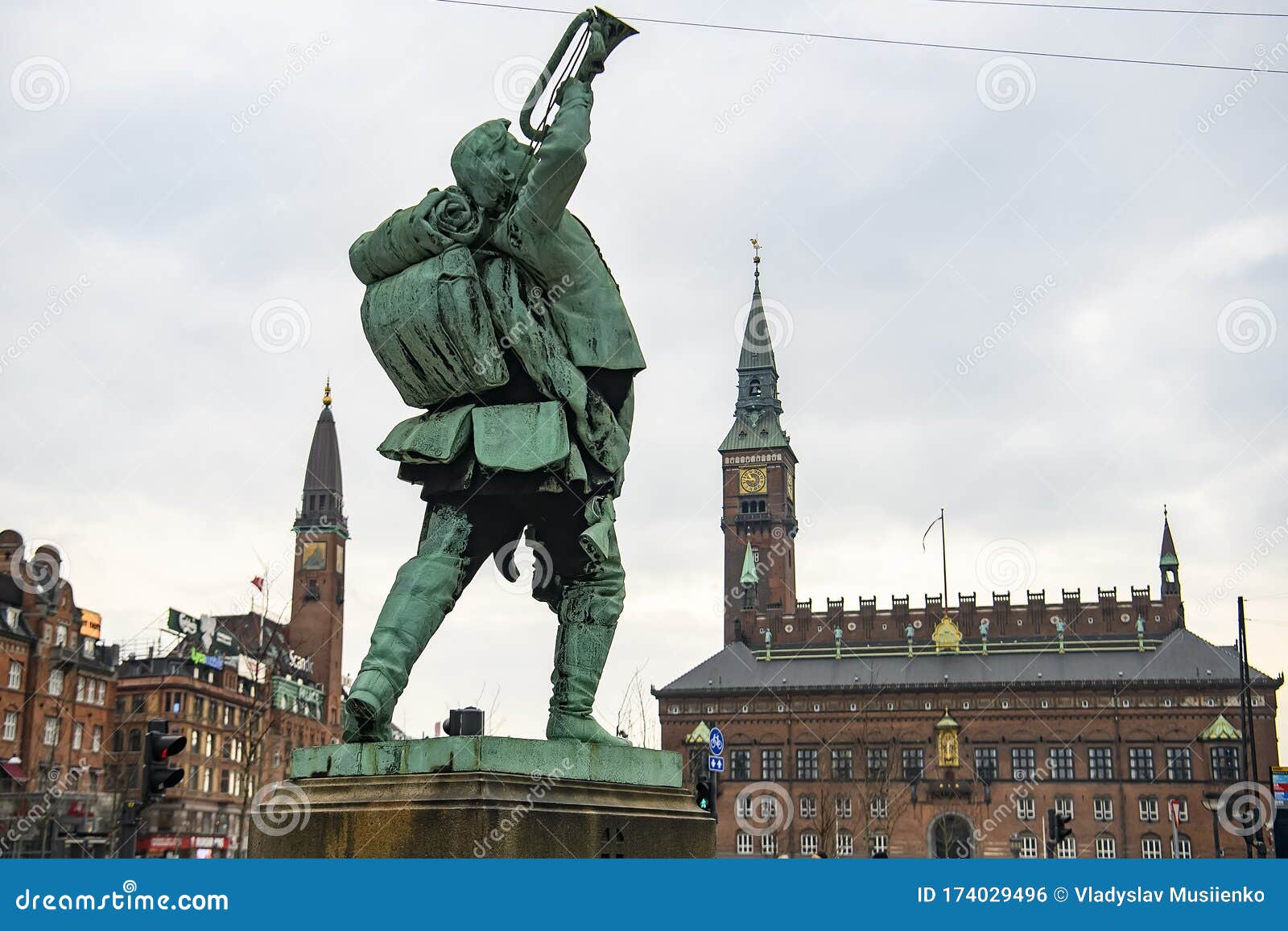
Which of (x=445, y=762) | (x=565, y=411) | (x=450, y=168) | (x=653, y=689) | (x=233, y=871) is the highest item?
(x=653, y=689)

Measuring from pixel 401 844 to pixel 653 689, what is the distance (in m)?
73.9

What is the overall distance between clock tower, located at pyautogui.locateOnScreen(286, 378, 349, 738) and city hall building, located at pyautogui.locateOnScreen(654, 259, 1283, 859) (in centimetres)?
2516

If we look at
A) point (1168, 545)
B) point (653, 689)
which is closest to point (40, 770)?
point (653, 689)

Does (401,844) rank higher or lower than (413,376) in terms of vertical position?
lower

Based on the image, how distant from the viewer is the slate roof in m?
70.6

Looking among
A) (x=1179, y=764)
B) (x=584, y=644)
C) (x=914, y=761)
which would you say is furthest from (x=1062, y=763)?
(x=584, y=644)

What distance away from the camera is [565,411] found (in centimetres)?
547

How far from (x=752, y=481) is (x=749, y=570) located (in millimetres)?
9283

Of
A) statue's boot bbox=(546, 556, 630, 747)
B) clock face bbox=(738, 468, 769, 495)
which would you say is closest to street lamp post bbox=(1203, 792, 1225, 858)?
clock face bbox=(738, 468, 769, 495)

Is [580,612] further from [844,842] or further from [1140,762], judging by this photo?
[1140,762]

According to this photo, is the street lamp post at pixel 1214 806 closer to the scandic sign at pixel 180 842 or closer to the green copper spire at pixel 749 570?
the green copper spire at pixel 749 570

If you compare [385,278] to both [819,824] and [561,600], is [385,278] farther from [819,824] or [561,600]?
[819,824]

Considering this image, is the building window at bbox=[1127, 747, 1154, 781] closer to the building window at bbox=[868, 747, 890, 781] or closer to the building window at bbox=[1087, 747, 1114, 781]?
the building window at bbox=[1087, 747, 1114, 781]

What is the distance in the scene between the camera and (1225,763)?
66.3 metres
